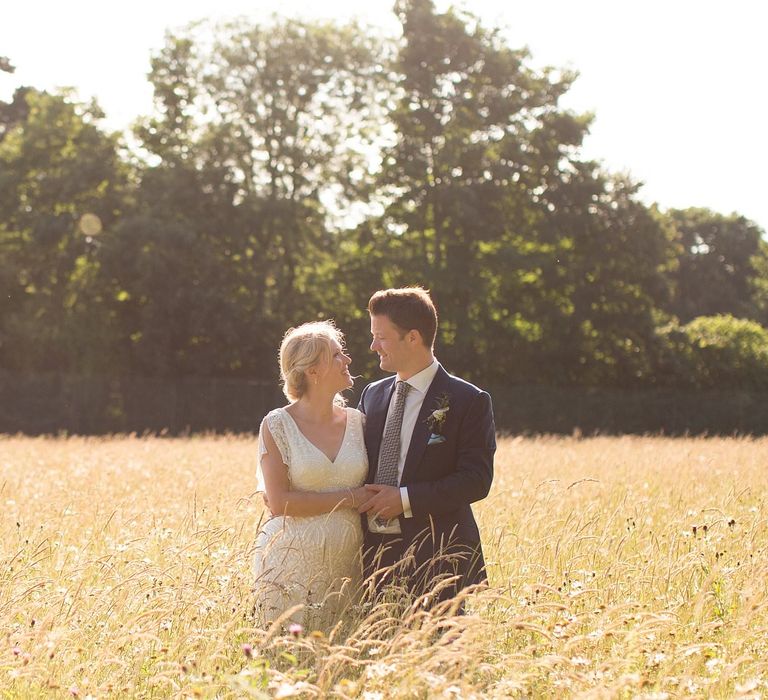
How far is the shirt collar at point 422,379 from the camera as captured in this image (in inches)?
193

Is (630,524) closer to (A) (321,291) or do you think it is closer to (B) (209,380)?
(B) (209,380)

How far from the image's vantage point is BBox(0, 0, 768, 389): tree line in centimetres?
3119

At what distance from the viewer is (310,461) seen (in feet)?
15.4

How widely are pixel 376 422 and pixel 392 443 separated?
20 centimetres

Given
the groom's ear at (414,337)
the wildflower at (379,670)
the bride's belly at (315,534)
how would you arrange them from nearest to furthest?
the wildflower at (379,670) → the bride's belly at (315,534) → the groom's ear at (414,337)

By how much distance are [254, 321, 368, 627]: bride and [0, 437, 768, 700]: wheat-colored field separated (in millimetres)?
224

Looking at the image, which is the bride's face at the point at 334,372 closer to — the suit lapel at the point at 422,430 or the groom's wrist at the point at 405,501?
the suit lapel at the point at 422,430

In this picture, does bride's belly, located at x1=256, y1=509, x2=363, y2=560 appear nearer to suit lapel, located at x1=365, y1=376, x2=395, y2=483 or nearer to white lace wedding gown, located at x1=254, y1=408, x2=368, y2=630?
white lace wedding gown, located at x1=254, y1=408, x2=368, y2=630

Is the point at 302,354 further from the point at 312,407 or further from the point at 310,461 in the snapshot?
the point at 310,461

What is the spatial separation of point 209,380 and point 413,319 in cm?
2598

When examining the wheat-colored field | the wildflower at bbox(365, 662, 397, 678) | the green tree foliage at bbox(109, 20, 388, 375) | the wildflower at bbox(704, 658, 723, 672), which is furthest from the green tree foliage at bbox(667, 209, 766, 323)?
the wildflower at bbox(365, 662, 397, 678)

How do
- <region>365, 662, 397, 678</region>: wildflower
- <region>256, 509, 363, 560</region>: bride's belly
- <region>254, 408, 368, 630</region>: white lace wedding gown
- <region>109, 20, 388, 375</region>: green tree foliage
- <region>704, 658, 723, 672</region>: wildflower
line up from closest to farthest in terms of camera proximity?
<region>365, 662, 397, 678</region>: wildflower, <region>704, 658, 723, 672</region>: wildflower, <region>254, 408, 368, 630</region>: white lace wedding gown, <region>256, 509, 363, 560</region>: bride's belly, <region>109, 20, 388, 375</region>: green tree foliage

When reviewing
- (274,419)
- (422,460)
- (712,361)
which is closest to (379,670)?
(422,460)

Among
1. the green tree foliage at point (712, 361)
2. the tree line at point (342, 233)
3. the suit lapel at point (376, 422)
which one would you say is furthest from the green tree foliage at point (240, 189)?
the suit lapel at point (376, 422)
